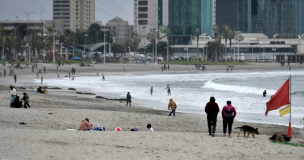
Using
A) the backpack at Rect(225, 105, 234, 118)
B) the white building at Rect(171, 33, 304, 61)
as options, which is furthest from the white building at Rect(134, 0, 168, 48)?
the backpack at Rect(225, 105, 234, 118)

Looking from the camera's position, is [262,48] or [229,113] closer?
[229,113]

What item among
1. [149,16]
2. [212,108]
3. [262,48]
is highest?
[149,16]

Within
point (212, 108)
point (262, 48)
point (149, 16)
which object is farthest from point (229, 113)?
point (149, 16)

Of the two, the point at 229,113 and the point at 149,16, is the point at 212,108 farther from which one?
the point at 149,16

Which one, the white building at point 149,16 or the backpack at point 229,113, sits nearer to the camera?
the backpack at point 229,113

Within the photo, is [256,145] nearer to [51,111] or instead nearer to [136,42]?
[51,111]

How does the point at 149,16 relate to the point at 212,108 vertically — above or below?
above

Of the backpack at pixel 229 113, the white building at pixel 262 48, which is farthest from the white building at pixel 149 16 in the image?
the backpack at pixel 229 113

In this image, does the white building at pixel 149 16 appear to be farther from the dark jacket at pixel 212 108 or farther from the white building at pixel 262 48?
the dark jacket at pixel 212 108

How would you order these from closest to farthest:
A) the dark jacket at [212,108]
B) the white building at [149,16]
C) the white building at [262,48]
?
the dark jacket at [212,108], the white building at [262,48], the white building at [149,16]

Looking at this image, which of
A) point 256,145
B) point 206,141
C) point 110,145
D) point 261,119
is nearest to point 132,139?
point 110,145

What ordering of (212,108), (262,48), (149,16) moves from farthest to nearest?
(149,16) → (262,48) → (212,108)

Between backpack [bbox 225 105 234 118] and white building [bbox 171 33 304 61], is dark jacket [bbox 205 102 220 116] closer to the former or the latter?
backpack [bbox 225 105 234 118]

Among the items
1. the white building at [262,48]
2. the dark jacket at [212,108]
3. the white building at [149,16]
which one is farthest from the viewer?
the white building at [149,16]
